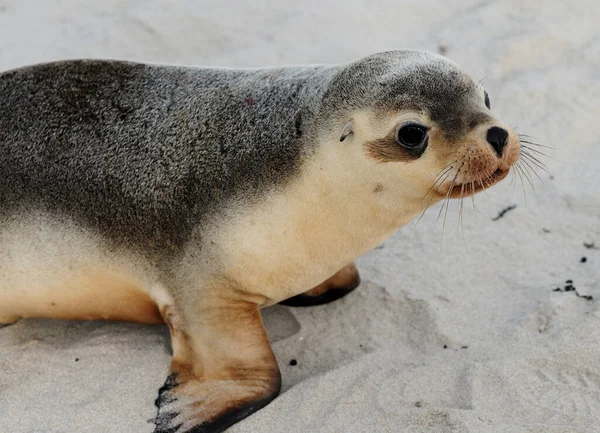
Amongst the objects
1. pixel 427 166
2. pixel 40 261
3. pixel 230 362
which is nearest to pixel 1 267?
pixel 40 261

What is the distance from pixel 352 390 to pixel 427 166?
3.78ft

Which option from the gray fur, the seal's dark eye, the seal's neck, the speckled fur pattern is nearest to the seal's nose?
the seal's dark eye

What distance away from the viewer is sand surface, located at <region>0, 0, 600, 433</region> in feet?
13.6

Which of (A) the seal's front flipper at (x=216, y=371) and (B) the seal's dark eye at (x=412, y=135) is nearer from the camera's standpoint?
(B) the seal's dark eye at (x=412, y=135)

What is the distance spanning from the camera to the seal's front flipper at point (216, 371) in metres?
4.17

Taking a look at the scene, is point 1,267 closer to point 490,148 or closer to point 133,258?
point 133,258

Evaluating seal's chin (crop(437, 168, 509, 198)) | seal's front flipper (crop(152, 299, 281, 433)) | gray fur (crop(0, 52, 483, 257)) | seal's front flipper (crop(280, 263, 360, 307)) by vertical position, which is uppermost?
gray fur (crop(0, 52, 483, 257))

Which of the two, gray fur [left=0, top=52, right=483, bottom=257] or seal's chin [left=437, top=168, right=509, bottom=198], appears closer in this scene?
seal's chin [left=437, top=168, right=509, bottom=198]

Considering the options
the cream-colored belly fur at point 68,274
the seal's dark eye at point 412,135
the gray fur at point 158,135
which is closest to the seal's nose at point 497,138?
→ the seal's dark eye at point 412,135

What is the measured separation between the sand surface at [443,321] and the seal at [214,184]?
0.75 feet

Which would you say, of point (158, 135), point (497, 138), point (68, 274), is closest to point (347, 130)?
point (497, 138)

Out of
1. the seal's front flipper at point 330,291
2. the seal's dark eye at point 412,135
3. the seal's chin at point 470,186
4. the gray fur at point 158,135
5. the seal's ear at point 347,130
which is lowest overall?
the seal's chin at point 470,186

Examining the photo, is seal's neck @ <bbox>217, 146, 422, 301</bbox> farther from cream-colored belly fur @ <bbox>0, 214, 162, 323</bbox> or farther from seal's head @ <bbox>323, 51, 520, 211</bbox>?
cream-colored belly fur @ <bbox>0, 214, 162, 323</bbox>

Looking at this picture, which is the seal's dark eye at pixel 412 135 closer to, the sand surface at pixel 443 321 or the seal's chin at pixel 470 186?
the seal's chin at pixel 470 186
